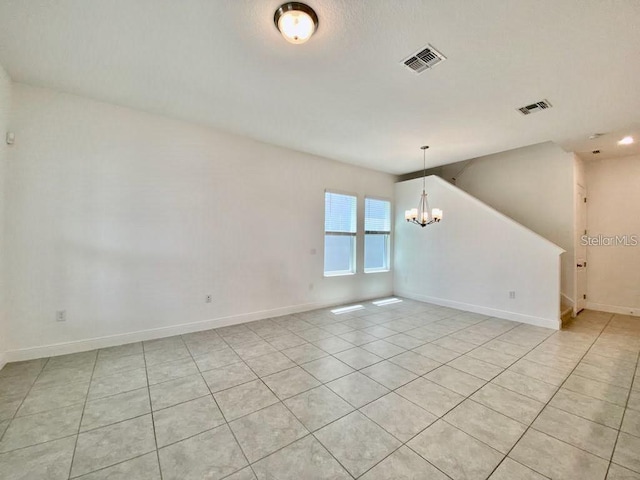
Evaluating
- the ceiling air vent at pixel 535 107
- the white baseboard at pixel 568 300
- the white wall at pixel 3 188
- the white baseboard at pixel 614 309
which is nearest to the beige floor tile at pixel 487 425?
the ceiling air vent at pixel 535 107

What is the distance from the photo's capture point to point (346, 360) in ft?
9.88

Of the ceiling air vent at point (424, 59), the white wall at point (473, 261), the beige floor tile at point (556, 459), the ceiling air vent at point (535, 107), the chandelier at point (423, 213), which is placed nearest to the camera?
the beige floor tile at point (556, 459)

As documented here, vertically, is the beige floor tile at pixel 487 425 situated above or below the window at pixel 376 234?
below

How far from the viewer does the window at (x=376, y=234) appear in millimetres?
6133

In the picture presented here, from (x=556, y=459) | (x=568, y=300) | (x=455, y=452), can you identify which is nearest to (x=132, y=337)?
(x=455, y=452)

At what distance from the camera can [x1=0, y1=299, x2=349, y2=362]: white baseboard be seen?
9.43 feet

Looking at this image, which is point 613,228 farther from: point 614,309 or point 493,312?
point 493,312

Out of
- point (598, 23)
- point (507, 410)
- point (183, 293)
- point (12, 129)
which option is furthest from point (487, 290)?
point (12, 129)

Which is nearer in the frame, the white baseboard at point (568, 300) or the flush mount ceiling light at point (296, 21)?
the flush mount ceiling light at point (296, 21)

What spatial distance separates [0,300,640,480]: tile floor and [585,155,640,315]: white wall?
2.03 metres

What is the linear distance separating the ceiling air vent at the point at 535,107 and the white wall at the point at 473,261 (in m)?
2.02

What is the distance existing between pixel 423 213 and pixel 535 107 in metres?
2.17

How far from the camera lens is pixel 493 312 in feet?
15.8

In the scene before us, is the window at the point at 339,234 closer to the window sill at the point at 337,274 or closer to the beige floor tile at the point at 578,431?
the window sill at the point at 337,274
